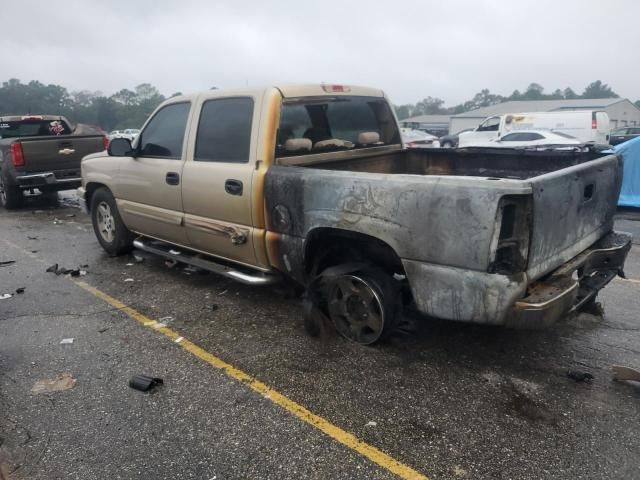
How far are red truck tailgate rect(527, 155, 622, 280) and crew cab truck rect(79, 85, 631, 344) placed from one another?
0.6 inches

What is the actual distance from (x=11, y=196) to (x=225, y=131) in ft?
25.1

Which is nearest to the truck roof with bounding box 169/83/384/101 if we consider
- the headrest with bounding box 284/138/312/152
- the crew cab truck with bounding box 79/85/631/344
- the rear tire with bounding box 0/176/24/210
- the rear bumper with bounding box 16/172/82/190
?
the crew cab truck with bounding box 79/85/631/344

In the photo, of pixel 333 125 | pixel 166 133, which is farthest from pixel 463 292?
pixel 166 133

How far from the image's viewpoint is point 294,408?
3002mm

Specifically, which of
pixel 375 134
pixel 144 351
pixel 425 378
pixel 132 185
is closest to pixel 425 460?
pixel 425 378

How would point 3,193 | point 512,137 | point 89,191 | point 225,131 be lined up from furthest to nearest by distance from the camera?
1. point 512,137
2. point 3,193
3. point 89,191
4. point 225,131

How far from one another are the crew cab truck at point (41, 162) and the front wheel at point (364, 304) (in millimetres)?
7740

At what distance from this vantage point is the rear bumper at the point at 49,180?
9344 mm

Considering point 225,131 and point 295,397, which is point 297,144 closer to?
point 225,131

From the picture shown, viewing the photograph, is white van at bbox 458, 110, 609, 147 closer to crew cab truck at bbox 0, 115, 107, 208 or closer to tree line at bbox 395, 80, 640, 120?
crew cab truck at bbox 0, 115, 107, 208

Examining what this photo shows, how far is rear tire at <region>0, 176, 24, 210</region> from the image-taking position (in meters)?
9.73

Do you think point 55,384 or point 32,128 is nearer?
point 55,384

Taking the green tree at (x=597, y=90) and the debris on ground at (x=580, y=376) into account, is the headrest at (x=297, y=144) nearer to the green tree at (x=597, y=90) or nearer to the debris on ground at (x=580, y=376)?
the debris on ground at (x=580, y=376)

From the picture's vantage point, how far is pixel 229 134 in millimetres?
4188
